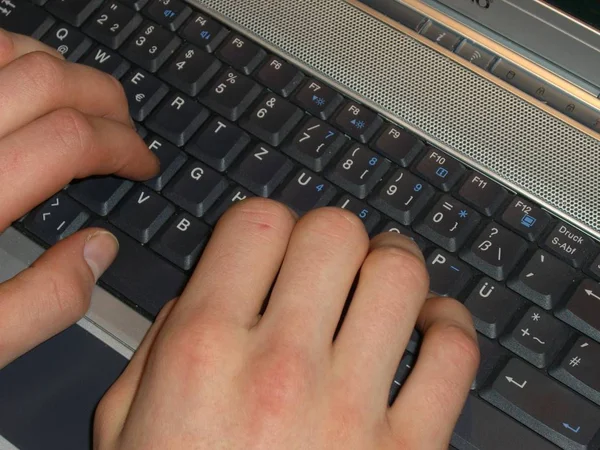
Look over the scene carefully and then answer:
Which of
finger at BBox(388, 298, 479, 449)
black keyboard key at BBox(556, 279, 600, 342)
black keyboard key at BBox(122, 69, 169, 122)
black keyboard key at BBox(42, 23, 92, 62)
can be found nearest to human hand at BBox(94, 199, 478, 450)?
finger at BBox(388, 298, 479, 449)

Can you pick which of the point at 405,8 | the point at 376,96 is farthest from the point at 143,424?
the point at 405,8

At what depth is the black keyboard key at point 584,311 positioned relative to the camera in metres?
0.74

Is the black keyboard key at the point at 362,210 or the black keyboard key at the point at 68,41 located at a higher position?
the black keyboard key at the point at 362,210

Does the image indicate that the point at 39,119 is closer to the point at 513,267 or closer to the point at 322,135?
the point at 322,135

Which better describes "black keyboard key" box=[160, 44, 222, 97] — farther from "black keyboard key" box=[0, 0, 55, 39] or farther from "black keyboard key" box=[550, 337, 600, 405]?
"black keyboard key" box=[550, 337, 600, 405]

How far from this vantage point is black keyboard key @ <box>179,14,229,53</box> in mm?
884

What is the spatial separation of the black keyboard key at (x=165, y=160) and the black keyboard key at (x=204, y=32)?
0.13 meters

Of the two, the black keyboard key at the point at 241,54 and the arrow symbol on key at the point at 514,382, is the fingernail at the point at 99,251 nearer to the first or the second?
the black keyboard key at the point at 241,54

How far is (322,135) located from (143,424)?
13.9 inches

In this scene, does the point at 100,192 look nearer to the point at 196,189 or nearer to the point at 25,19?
the point at 196,189

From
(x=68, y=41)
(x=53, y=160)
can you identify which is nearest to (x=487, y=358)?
(x=53, y=160)

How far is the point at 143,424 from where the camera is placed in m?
0.62

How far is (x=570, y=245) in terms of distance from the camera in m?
0.78

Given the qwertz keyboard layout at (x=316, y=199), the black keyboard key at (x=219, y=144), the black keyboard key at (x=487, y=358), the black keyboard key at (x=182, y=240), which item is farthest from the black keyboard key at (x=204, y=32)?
the black keyboard key at (x=487, y=358)
